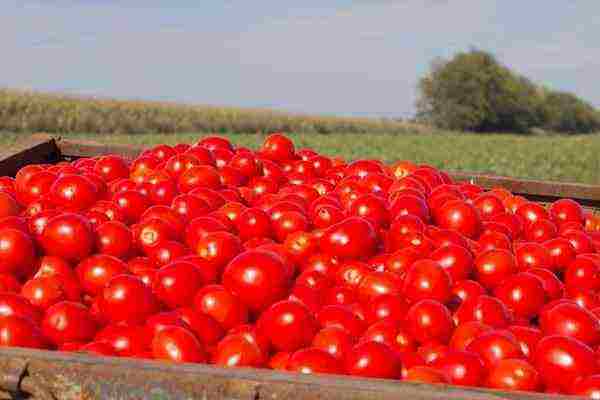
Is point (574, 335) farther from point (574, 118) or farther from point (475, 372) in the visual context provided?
point (574, 118)

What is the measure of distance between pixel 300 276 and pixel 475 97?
80749 mm

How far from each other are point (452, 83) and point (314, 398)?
Answer: 8317 centimetres

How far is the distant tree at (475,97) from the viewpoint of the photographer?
8081 centimetres

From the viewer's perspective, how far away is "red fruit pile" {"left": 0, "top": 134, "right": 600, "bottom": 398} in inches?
94.3

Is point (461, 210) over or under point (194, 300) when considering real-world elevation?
over

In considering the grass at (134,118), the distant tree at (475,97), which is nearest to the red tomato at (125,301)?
the grass at (134,118)

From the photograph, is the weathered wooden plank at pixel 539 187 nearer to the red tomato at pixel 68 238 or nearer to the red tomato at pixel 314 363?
the red tomato at pixel 68 238

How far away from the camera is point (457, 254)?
10.2 feet

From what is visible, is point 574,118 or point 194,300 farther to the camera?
point 574,118

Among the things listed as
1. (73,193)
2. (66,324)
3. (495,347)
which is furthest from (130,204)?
(495,347)

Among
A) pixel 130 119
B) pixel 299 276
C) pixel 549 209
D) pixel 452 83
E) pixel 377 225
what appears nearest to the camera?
pixel 299 276

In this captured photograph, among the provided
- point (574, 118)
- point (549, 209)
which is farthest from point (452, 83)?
point (549, 209)

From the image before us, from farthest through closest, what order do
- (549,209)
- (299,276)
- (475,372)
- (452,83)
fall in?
(452,83)
(549,209)
(299,276)
(475,372)

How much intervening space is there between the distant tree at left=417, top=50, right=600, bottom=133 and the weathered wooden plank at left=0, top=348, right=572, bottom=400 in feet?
263
